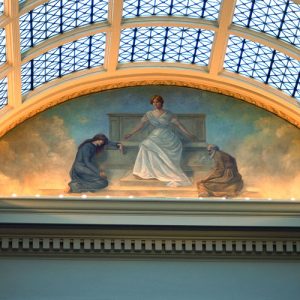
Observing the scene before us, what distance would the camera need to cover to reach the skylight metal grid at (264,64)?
103 feet

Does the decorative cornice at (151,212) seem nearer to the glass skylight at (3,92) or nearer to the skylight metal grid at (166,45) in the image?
the glass skylight at (3,92)

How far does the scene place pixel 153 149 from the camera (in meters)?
30.2

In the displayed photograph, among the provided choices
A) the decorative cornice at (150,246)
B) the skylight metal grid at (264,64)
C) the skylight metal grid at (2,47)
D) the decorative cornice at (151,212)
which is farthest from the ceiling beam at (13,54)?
the skylight metal grid at (264,64)

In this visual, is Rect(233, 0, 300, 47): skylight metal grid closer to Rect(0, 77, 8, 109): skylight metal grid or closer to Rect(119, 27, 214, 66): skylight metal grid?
Rect(119, 27, 214, 66): skylight metal grid

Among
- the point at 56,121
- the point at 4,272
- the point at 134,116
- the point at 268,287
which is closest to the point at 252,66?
the point at 134,116

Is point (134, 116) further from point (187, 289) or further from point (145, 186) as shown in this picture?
point (187, 289)

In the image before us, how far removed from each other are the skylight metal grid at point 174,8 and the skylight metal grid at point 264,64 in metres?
1.57

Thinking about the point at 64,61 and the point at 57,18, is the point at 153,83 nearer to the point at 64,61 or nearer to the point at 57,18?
the point at 64,61

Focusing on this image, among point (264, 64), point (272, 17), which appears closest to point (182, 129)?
point (264, 64)

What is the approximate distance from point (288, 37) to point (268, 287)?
28.4 ft

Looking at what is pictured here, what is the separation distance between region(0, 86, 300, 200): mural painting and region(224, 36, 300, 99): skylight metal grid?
1029mm

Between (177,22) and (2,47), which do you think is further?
(177,22)

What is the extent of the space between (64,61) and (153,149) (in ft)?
13.0

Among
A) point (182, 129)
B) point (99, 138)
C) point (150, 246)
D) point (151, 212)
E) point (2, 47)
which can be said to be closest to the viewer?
point (150, 246)
